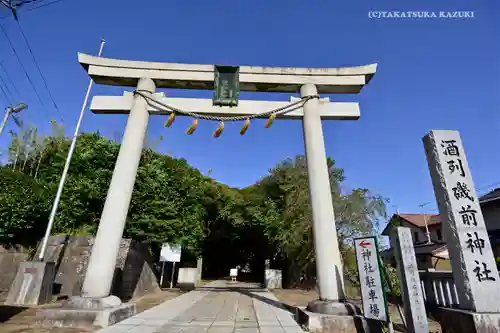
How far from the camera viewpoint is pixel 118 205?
672 centimetres

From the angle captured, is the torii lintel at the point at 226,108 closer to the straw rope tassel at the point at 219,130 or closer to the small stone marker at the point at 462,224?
the straw rope tassel at the point at 219,130

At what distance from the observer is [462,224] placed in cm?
444

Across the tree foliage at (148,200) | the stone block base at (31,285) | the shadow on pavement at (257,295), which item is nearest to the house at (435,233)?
the tree foliage at (148,200)

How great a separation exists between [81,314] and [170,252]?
803 cm

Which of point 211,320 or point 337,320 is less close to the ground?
point 337,320

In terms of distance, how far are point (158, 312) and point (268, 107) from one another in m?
6.42

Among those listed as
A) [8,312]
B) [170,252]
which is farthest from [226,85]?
[170,252]

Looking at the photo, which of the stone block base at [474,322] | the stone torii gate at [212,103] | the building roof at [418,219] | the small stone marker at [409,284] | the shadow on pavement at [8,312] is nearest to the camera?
the stone block base at [474,322]

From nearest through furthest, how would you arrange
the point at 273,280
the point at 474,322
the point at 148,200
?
the point at 474,322, the point at 148,200, the point at 273,280

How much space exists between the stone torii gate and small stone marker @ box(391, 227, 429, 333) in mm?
2036

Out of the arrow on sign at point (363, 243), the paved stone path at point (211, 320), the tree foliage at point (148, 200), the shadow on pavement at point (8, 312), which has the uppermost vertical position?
the tree foliage at point (148, 200)

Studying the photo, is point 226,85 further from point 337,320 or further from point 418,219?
point 418,219

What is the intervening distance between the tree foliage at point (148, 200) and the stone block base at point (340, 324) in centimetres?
773

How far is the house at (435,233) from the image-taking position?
53.8 feet
